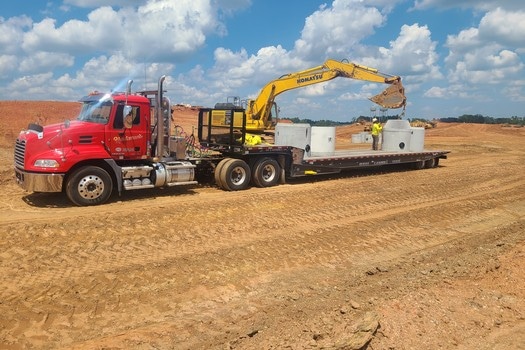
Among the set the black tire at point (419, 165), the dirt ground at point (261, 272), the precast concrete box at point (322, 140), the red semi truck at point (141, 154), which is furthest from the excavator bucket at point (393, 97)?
the dirt ground at point (261, 272)

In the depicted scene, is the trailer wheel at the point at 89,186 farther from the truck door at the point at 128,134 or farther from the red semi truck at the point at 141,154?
the truck door at the point at 128,134

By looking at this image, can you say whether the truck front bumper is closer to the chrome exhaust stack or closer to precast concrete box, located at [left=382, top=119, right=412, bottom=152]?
the chrome exhaust stack

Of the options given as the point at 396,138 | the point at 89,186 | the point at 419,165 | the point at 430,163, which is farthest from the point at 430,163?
the point at 89,186

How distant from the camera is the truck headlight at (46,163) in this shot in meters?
9.29

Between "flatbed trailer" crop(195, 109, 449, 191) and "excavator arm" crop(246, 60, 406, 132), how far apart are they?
327 centimetres

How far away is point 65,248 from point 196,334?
346 centimetres

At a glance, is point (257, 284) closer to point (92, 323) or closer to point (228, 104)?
point (92, 323)

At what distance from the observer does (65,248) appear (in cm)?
695

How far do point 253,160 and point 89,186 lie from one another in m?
4.62

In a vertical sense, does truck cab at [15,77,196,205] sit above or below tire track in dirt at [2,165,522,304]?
above

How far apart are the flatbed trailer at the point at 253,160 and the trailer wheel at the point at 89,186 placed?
288 centimetres

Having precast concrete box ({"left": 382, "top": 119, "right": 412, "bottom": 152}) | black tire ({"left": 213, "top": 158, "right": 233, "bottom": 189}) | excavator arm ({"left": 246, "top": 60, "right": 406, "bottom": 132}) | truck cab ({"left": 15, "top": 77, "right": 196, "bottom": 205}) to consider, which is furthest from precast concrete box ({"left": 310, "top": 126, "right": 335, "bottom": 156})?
truck cab ({"left": 15, "top": 77, "right": 196, "bottom": 205})

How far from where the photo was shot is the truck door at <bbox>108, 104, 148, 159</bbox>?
10.3 metres

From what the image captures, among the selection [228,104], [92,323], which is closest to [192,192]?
[228,104]
